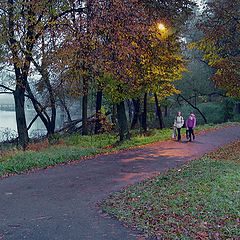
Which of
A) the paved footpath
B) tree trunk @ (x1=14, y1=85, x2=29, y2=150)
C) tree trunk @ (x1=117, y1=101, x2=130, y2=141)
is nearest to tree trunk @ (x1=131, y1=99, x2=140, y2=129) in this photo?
tree trunk @ (x1=117, y1=101, x2=130, y2=141)

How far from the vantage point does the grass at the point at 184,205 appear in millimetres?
5684

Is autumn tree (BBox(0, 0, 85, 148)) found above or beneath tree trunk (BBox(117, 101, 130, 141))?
above

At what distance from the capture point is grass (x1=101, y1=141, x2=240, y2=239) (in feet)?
18.6

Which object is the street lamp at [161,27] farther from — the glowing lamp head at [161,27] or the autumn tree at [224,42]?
the autumn tree at [224,42]

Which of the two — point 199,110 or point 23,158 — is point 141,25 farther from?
point 199,110

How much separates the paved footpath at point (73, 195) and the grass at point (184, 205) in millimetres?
441

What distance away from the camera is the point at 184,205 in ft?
22.4

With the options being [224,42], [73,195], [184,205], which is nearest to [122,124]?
[224,42]

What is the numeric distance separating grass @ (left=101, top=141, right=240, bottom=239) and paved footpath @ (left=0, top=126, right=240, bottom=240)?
1.45 ft

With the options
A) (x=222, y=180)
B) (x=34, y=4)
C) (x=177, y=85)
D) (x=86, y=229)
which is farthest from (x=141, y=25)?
(x=177, y=85)

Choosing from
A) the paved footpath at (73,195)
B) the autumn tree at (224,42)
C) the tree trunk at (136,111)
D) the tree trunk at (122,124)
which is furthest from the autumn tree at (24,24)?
the tree trunk at (136,111)

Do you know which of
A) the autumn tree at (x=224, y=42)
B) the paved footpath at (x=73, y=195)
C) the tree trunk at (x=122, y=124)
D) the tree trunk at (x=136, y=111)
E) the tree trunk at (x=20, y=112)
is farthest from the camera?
the tree trunk at (x=136, y=111)

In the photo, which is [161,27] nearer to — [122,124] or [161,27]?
[161,27]

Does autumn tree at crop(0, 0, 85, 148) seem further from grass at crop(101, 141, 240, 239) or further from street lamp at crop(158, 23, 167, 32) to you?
grass at crop(101, 141, 240, 239)
